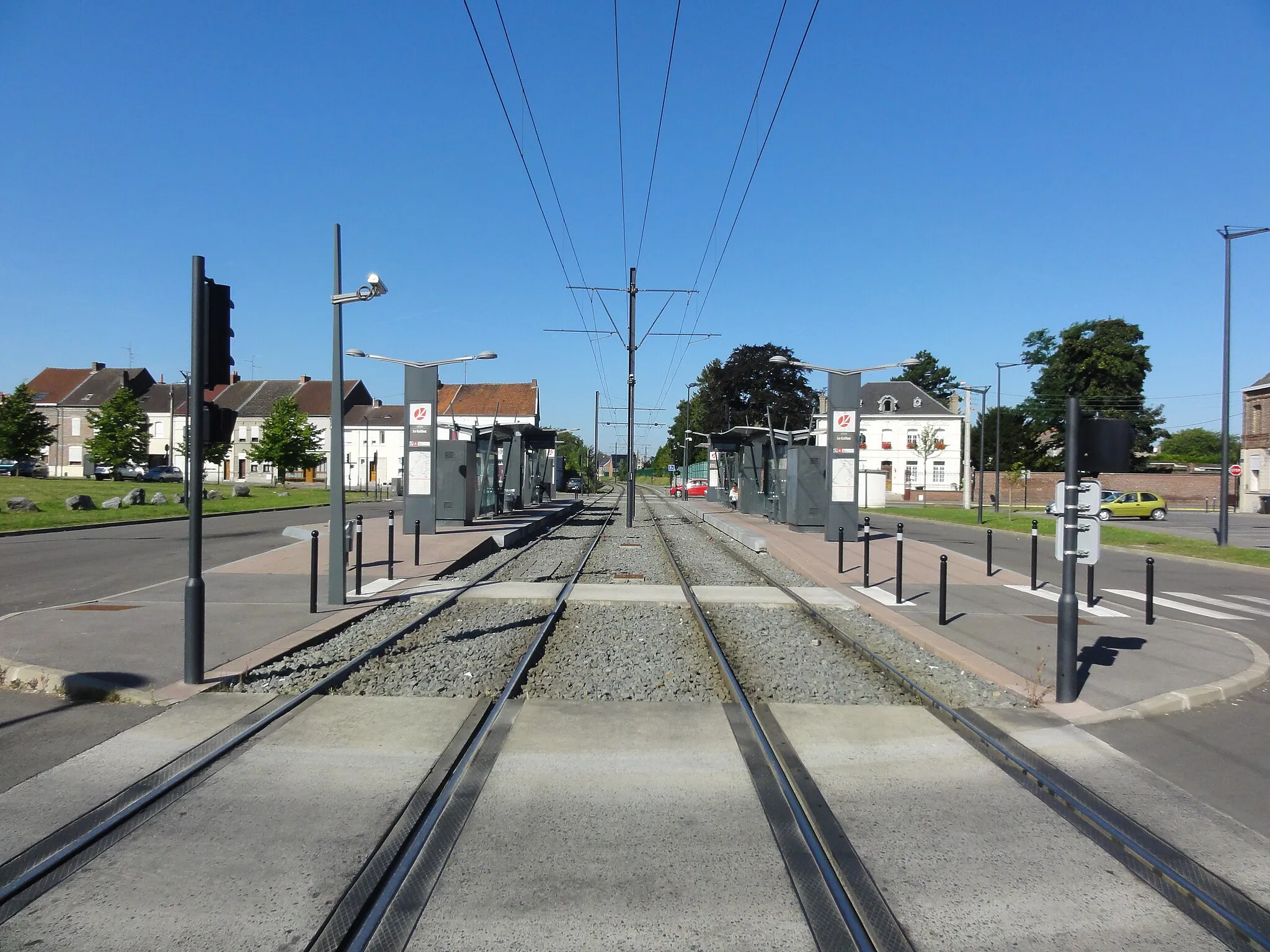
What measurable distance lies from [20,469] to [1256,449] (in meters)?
80.7

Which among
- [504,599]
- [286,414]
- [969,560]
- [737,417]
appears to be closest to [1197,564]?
[969,560]

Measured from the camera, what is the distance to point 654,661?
364 inches

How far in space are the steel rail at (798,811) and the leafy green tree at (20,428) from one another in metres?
65.7

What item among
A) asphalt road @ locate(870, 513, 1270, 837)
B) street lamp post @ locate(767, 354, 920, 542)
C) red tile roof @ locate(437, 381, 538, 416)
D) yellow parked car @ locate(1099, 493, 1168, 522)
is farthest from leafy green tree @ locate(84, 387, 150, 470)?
asphalt road @ locate(870, 513, 1270, 837)

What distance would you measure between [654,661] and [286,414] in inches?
2304

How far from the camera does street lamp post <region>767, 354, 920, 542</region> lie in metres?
23.1

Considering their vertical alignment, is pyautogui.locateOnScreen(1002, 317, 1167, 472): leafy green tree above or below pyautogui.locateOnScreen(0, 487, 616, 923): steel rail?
above

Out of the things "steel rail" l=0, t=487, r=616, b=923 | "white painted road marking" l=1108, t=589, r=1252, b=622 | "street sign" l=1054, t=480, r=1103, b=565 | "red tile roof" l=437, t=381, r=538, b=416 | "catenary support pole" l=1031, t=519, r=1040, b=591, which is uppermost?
"red tile roof" l=437, t=381, r=538, b=416

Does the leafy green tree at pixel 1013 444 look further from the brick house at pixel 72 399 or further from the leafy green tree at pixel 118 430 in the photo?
the brick house at pixel 72 399

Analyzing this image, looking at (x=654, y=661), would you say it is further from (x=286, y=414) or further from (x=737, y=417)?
(x=737, y=417)

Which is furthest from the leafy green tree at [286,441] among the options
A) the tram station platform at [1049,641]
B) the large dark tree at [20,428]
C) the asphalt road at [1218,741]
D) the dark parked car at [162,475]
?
the asphalt road at [1218,741]

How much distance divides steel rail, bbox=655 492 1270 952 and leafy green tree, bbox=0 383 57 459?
6912 cm

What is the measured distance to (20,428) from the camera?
61.1 m

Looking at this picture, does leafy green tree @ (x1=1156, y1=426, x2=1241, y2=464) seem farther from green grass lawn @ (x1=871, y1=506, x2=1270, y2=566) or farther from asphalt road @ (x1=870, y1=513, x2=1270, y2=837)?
asphalt road @ (x1=870, y1=513, x2=1270, y2=837)
